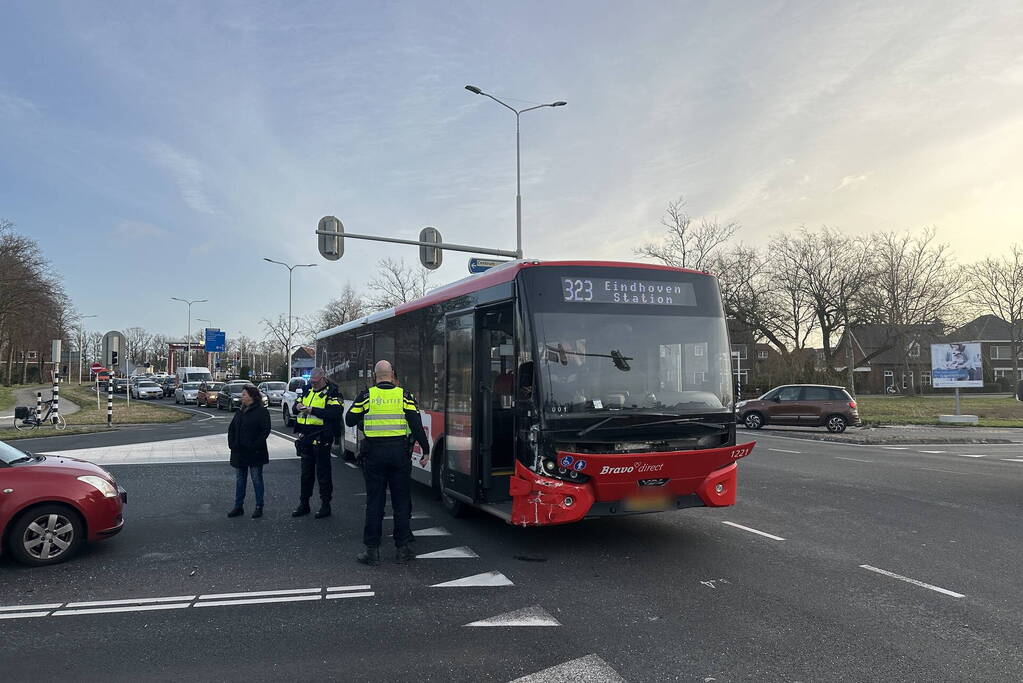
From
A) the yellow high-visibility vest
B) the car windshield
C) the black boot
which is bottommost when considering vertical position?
the black boot

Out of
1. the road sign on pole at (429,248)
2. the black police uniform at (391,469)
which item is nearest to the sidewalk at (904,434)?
the road sign on pole at (429,248)

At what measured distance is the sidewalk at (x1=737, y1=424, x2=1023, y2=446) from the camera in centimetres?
2105

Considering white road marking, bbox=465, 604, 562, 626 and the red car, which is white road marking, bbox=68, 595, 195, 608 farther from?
white road marking, bbox=465, 604, 562, 626

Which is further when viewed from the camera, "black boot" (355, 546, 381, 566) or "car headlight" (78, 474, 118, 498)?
"car headlight" (78, 474, 118, 498)

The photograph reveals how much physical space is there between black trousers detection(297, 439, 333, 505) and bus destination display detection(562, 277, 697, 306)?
399 centimetres

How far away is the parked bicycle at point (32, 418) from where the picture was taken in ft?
73.2

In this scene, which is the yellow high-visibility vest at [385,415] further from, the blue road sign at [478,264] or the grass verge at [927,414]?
the grass verge at [927,414]

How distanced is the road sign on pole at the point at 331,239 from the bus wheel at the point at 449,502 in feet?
38.0

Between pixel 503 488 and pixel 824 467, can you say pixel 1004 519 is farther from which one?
pixel 503 488

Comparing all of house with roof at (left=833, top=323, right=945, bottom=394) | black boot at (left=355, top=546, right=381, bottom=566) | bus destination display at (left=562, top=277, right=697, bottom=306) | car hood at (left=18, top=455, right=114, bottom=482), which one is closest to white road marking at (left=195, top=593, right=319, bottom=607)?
black boot at (left=355, top=546, right=381, bottom=566)

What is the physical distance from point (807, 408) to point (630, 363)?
1942 centimetres

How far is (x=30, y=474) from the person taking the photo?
6527 mm

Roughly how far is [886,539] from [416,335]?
6.26m

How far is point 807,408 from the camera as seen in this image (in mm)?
24000
